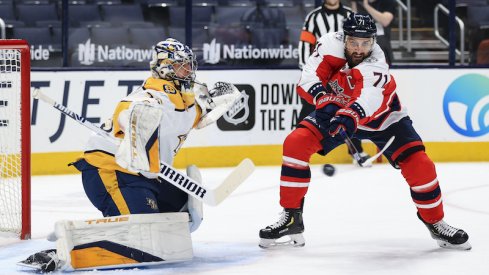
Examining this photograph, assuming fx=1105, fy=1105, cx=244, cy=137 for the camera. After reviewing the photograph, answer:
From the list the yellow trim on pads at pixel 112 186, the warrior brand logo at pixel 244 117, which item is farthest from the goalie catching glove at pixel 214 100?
Answer: the warrior brand logo at pixel 244 117

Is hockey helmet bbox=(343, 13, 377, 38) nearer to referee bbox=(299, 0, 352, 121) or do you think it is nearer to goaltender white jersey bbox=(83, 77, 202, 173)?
goaltender white jersey bbox=(83, 77, 202, 173)

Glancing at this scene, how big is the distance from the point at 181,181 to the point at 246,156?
12.4 ft

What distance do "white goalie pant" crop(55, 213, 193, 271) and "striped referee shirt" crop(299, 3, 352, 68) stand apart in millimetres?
3643

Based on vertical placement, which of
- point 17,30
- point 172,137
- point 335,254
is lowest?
point 335,254

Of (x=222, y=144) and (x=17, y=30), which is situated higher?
(x=17, y=30)

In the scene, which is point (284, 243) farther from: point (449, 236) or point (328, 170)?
point (328, 170)

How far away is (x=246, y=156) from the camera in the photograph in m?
7.65

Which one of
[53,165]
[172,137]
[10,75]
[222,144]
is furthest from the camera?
[222,144]

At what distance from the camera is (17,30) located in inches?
284

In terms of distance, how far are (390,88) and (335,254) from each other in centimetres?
68

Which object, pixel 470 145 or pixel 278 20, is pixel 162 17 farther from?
pixel 470 145

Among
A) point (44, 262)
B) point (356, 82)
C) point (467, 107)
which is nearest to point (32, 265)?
point (44, 262)

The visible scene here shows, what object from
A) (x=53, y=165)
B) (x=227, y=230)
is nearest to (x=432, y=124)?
(x=53, y=165)

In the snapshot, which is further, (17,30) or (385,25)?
(385,25)
